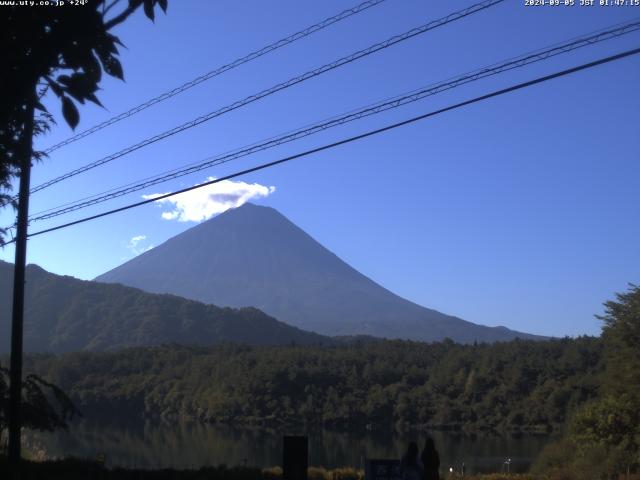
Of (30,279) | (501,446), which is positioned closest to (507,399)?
(501,446)

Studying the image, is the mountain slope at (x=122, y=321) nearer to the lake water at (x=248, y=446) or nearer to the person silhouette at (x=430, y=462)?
the lake water at (x=248, y=446)

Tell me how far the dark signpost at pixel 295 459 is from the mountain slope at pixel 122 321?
404 ft

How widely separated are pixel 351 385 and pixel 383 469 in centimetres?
7056

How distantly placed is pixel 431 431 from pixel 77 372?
109 ft

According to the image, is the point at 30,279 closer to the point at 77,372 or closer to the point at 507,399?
the point at 77,372

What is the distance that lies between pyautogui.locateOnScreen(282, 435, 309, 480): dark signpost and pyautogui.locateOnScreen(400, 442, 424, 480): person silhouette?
1423mm

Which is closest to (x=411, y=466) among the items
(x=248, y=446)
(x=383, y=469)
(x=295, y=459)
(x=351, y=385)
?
(x=383, y=469)

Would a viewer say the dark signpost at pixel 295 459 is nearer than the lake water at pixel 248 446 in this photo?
Yes

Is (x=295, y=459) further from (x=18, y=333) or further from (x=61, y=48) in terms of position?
(x=18, y=333)

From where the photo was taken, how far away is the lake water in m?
42.3

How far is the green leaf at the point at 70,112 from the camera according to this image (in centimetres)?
389

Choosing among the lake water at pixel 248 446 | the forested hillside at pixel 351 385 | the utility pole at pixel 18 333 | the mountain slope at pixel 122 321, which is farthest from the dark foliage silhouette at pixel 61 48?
the mountain slope at pixel 122 321

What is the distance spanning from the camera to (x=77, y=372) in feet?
252

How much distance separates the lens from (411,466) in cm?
870
